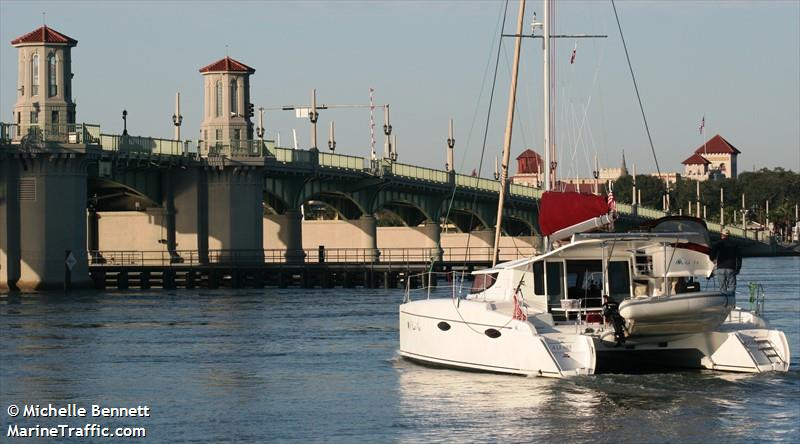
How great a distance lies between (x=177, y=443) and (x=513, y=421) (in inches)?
249

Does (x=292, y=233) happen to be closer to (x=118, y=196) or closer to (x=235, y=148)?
(x=235, y=148)

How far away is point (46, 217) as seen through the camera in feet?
267

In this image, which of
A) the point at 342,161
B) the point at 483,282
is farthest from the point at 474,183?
the point at 483,282

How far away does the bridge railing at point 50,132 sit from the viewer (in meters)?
81.9

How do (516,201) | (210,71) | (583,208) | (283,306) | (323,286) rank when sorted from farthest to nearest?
(516,201) → (210,71) → (323,286) → (283,306) → (583,208)

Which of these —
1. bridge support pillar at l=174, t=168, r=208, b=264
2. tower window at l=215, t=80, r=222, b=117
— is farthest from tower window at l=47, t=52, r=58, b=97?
tower window at l=215, t=80, r=222, b=117

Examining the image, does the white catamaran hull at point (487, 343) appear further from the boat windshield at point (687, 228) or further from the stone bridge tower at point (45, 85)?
→ the stone bridge tower at point (45, 85)

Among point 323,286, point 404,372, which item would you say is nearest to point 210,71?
point 323,286

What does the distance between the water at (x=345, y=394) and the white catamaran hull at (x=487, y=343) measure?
0.98ft

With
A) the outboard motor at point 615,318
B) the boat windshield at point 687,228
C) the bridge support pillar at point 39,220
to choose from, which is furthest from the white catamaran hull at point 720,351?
the bridge support pillar at point 39,220

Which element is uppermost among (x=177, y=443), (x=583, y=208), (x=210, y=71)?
(x=210, y=71)

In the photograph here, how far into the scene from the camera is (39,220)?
3199 inches

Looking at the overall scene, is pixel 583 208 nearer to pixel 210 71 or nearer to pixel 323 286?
pixel 323 286

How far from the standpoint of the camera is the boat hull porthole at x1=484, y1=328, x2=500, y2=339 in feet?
111
